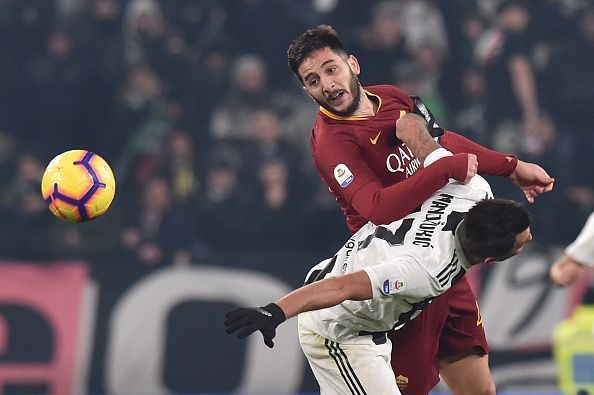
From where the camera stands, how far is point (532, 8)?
984cm

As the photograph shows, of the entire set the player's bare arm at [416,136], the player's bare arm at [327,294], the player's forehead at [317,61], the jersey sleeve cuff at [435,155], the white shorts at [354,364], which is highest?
the player's forehead at [317,61]

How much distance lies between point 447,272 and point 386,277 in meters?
0.28

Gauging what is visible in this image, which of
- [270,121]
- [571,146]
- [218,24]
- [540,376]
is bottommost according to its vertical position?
[540,376]

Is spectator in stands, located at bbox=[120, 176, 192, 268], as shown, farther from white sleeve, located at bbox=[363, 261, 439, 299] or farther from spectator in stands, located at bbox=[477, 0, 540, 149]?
white sleeve, located at bbox=[363, 261, 439, 299]

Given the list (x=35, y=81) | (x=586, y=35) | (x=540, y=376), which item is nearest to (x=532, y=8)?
(x=586, y=35)

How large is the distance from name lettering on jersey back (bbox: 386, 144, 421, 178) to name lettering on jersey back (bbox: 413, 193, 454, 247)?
342 millimetres

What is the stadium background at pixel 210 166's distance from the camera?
8.88 metres

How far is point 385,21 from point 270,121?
4.16 feet

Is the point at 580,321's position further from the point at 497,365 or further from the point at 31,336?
the point at 31,336

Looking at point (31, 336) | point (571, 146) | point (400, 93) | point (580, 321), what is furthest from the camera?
point (571, 146)

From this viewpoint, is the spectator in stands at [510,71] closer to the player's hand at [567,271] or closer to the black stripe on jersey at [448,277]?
the player's hand at [567,271]

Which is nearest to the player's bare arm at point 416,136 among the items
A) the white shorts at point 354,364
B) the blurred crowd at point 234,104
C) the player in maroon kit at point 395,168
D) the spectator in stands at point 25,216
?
the player in maroon kit at point 395,168

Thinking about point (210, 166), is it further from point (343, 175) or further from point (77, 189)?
point (343, 175)

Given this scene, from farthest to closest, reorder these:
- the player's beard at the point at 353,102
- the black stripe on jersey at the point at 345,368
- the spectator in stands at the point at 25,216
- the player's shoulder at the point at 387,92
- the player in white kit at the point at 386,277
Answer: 1. the spectator in stands at the point at 25,216
2. the player's shoulder at the point at 387,92
3. the player's beard at the point at 353,102
4. the black stripe on jersey at the point at 345,368
5. the player in white kit at the point at 386,277
